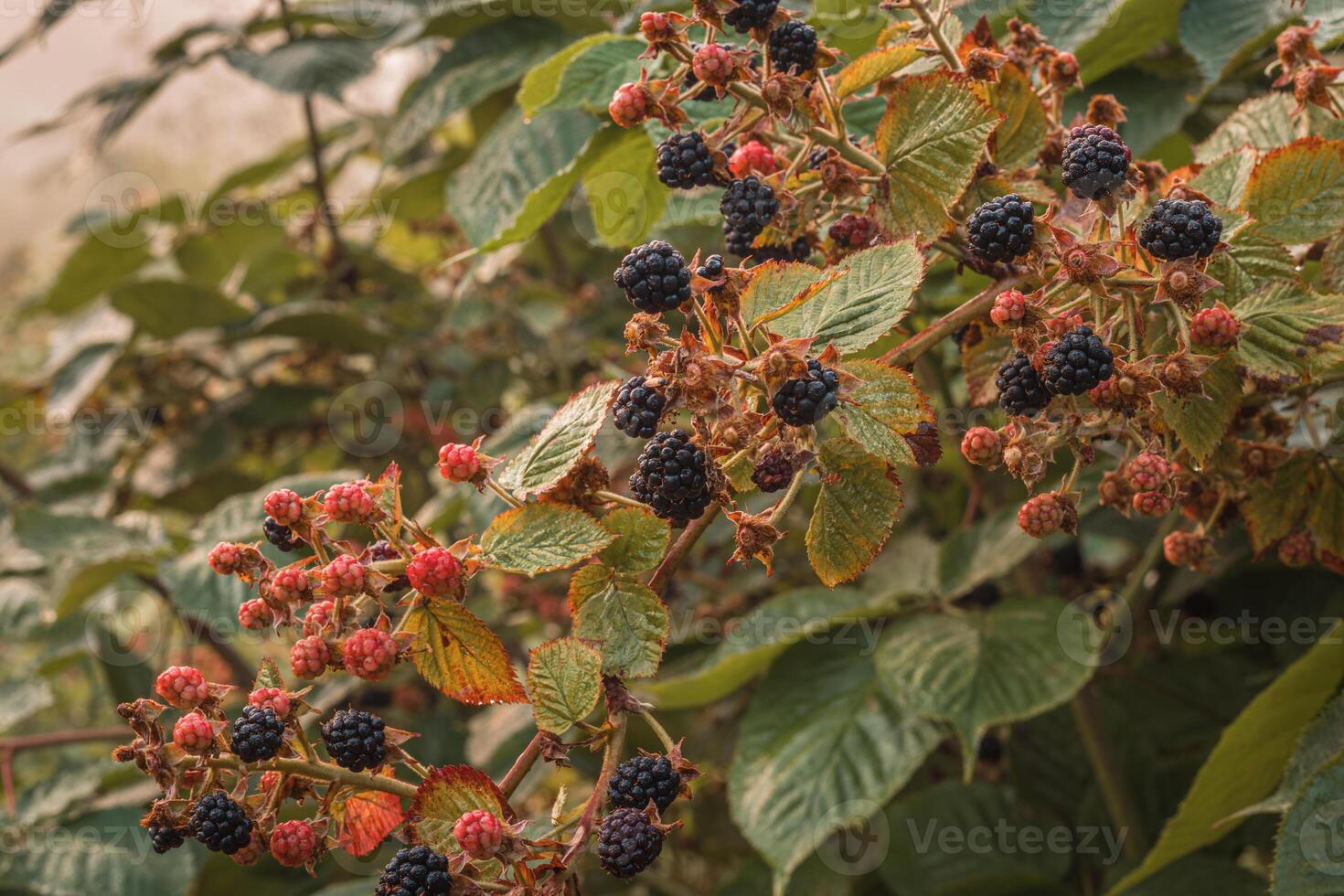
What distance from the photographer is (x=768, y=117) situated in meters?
0.66

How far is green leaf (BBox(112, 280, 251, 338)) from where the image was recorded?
5.57 feet

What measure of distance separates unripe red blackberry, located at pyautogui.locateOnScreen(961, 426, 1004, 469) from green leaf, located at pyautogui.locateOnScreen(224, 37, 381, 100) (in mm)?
1175

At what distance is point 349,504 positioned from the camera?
1.94 ft

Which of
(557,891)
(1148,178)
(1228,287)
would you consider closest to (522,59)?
(1148,178)

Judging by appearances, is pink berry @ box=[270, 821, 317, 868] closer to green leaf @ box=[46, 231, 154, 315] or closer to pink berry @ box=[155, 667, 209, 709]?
pink berry @ box=[155, 667, 209, 709]

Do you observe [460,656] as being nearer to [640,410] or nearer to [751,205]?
[640,410]

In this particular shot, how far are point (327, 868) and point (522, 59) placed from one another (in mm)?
1054

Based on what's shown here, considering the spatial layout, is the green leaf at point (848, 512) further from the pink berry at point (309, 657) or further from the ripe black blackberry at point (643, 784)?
the pink berry at point (309, 657)

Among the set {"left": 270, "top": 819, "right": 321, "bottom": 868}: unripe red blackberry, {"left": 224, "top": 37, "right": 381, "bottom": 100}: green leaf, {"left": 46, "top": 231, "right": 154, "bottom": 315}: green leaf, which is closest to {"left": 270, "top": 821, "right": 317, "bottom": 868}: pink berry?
{"left": 270, "top": 819, "right": 321, "bottom": 868}: unripe red blackberry

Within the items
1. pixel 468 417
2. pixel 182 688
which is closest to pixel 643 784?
pixel 182 688

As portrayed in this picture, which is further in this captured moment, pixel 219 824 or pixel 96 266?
pixel 96 266

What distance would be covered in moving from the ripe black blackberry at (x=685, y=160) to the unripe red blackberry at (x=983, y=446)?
8.2 inches

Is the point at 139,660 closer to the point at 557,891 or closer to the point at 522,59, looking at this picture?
the point at 522,59

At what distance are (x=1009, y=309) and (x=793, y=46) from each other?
190 mm
